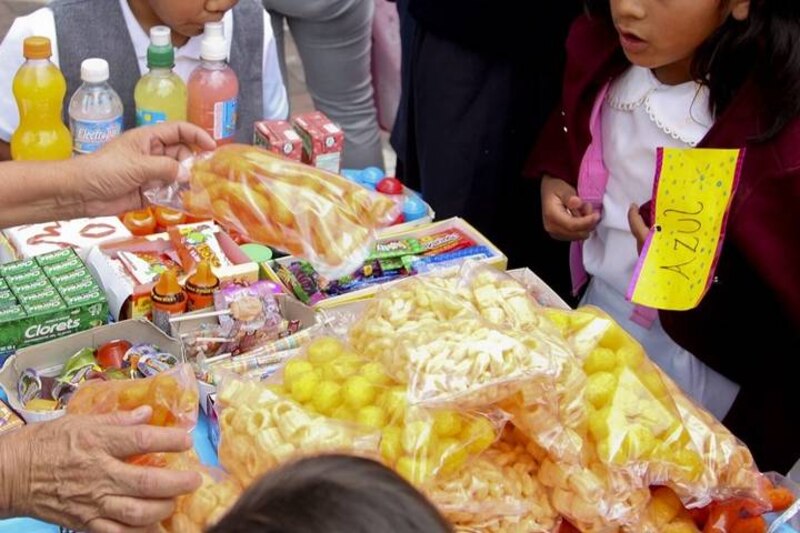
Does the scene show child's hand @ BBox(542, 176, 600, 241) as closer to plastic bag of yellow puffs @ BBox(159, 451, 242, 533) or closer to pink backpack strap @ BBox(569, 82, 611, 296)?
pink backpack strap @ BBox(569, 82, 611, 296)

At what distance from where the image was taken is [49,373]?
5.66ft

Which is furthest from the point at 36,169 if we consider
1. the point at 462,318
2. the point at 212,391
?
the point at 462,318

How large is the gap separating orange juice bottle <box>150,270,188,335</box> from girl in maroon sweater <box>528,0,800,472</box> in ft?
2.84

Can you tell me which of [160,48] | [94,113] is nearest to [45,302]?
[94,113]

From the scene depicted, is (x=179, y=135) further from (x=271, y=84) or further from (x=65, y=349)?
(x=271, y=84)

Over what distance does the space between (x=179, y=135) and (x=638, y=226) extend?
926mm

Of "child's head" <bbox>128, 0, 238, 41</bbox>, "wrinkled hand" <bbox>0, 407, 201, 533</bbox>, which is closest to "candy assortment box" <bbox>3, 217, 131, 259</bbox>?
"child's head" <bbox>128, 0, 238, 41</bbox>

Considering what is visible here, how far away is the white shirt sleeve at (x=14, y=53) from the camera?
2.20 metres

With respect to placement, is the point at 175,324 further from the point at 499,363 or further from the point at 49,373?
the point at 499,363

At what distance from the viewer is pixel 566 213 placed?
2.22 metres

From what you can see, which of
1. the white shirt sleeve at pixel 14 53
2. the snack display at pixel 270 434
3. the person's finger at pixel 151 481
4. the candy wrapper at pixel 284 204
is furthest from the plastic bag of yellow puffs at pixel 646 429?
the white shirt sleeve at pixel 14 53

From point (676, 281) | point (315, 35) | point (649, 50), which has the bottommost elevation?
point (315, 35)

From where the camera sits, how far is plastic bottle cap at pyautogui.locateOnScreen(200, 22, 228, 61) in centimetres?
218

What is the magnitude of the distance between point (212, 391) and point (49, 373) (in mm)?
298
